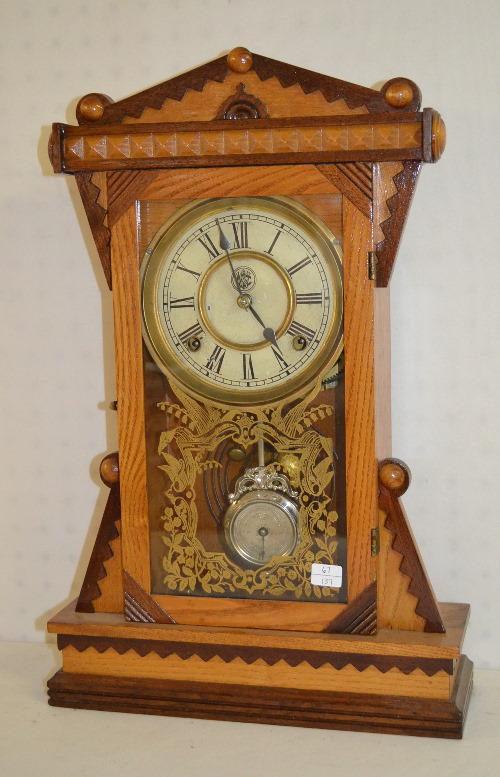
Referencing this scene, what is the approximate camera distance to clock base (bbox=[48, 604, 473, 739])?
5.08 ft

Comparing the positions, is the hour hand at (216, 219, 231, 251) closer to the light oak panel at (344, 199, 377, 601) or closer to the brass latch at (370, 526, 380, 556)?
the light oak panel at (344, 199, 377, 601)

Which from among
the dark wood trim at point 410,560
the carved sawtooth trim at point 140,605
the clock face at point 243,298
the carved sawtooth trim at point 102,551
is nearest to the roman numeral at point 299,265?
the clock face at point 243,298

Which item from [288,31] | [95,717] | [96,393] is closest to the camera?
[95,717]

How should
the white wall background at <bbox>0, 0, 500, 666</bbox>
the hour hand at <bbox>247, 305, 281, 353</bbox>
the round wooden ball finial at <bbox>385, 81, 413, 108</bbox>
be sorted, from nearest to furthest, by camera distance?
the round wooden ball finial at <bbox>385, 81, 413, 108</bbox> → the hour hand at <bbox>247, 305, 281, 353</bbox> → the white wall background at <bbox>0, 0, 500, 666</bbox>

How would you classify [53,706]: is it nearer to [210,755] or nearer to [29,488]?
[210,755]

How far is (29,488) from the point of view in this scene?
6.80ft

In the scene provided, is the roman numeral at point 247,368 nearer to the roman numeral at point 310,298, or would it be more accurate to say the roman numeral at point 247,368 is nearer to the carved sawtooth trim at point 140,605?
the roman numeral at point 310,298

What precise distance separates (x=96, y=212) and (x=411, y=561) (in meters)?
0.74

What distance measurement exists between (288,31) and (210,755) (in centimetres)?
125

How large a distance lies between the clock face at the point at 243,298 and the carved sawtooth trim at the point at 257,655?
392 millimetres

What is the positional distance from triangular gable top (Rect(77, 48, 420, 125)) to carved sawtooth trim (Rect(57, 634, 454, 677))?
82 centimetres

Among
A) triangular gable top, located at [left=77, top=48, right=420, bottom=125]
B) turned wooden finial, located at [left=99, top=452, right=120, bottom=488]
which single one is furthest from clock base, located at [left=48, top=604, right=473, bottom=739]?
triangular gable top, located at [left=77, top=48, right=420, bottom=125]

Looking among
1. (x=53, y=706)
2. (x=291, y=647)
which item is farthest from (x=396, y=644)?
(x=53, y=706)

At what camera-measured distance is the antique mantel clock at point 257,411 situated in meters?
1.53
